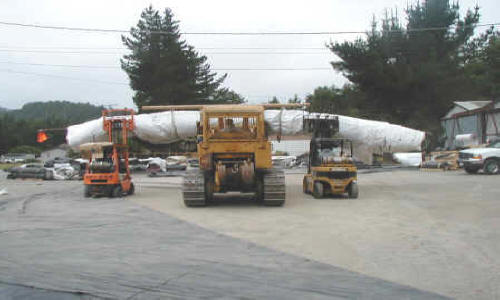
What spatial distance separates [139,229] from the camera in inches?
436

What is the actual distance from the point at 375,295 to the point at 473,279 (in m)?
1.69

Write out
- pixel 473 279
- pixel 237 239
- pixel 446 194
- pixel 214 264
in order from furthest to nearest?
pixel 446 194
pixel 237 239
pixel 214 264
pixel 473 279

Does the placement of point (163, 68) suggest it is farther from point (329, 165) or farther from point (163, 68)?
point (329, 165)

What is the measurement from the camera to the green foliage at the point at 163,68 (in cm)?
4634

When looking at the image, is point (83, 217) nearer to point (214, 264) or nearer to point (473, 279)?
point (214, 264)

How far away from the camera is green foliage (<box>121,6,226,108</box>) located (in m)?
46.3

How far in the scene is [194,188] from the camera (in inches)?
601

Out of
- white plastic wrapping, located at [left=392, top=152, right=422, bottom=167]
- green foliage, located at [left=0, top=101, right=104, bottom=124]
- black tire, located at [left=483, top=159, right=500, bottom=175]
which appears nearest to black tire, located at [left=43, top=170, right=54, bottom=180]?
white plastic wrapping, located at [left=392, top=152, right=422, bottom=167]

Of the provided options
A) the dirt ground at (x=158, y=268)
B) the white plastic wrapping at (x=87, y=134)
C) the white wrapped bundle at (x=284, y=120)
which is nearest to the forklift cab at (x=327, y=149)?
the white wrapped bundle at (x=284, y=120)

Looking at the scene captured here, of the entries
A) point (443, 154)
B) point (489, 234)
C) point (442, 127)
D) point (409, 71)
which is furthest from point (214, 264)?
point (442, 127)

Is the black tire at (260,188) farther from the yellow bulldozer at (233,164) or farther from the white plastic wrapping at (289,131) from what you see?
the white plastic wrapping at (289,131)

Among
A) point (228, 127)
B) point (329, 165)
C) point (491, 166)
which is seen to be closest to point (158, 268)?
point (228, 127)

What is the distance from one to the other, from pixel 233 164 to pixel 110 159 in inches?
268

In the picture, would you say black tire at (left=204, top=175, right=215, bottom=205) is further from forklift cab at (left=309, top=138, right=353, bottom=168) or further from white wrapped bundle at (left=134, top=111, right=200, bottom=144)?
white wrapped bundle at (left=134, top=111, right=200, bottom=144)
